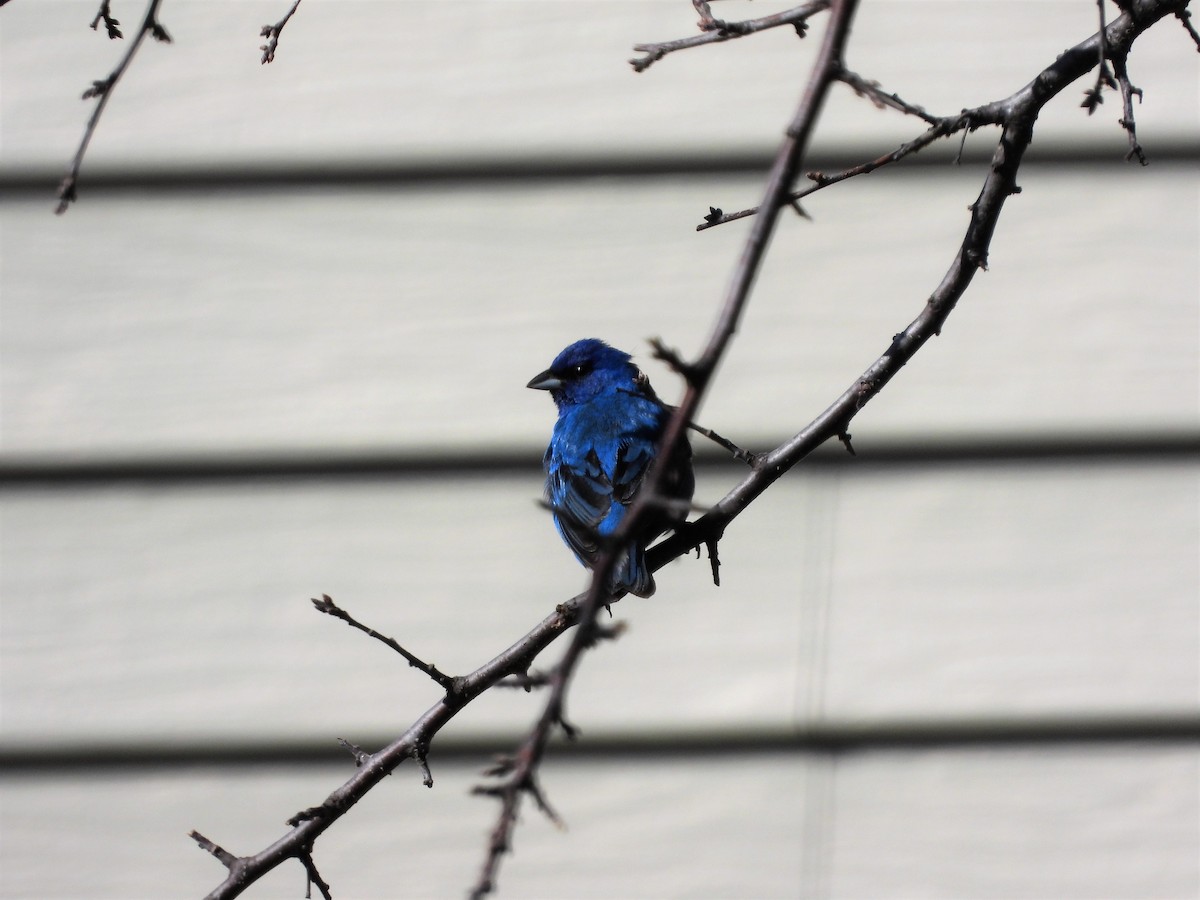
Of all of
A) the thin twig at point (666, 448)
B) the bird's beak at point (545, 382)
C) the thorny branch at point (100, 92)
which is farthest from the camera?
the bird's beak at point (545, 382)

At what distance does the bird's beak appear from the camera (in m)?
2.91

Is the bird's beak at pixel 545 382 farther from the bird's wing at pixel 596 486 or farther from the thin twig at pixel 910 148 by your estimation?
the thin twig at pixel 910 148

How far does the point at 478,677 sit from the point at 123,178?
1.93 meters

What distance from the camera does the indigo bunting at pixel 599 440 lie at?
275 cm

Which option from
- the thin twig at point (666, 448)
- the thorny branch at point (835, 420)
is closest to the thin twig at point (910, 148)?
the thorny branch at point (835, 420)

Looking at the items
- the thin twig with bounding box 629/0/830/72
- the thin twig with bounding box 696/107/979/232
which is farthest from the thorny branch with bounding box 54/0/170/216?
the thin twig with bounding box 696/107/979/232

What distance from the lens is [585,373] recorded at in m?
3.21

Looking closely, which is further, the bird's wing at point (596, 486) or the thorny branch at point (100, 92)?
the bird's wing at point (596, 486)

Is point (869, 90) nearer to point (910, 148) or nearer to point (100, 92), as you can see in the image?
point (910, 148)

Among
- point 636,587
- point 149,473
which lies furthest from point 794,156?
point 149,473

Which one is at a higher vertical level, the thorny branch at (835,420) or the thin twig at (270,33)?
the thin twig at (270,33)

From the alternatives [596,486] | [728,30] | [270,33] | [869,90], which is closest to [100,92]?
[270,33]

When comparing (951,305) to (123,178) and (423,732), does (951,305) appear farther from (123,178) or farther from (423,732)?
(123,178)

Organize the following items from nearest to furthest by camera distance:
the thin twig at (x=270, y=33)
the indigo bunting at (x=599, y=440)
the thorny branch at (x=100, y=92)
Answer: the thorny branch at (x=100, y=92)
the thin twig at (x=270, y=33)
the indigo bunting at (x=599, y=440)
